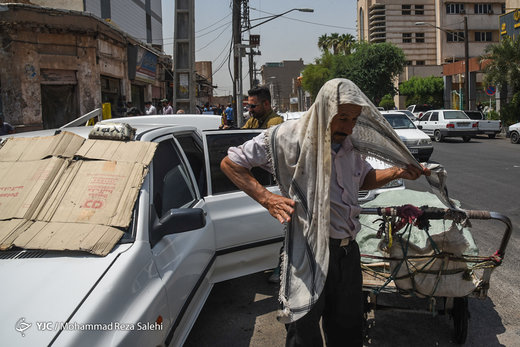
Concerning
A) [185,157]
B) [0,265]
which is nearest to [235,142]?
[185,157]

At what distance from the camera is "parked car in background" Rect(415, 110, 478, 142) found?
71.1 ft

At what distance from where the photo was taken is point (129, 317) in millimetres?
1938

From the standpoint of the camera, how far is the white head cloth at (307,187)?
6.67 feet

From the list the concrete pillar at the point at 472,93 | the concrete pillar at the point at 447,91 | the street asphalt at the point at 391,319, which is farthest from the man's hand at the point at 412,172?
the concrete pillar at the point at 447,91

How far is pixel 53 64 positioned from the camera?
15.8 metres

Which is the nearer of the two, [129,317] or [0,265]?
[129,317]

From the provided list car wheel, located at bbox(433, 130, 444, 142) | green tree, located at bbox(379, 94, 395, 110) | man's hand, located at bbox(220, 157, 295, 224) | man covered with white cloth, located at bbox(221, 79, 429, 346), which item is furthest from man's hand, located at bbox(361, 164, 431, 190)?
green tree, located at bbox(379, 94, 395, 110)

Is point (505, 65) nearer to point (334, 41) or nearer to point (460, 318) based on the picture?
point (460, 318)

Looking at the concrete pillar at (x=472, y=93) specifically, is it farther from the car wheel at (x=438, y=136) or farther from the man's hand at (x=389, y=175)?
the man's hand at (x=389, y=175)

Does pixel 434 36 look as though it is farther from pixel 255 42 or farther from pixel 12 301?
pixel 12 301

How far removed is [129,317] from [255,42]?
30.4 m

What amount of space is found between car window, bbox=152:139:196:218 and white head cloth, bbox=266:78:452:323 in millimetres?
1055

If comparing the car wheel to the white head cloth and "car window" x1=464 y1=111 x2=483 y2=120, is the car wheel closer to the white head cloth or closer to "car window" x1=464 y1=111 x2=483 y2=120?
"car window" x1=464 y1=111 x2=483 y2=120

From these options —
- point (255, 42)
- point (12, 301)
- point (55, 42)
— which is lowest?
point (12, 301)
